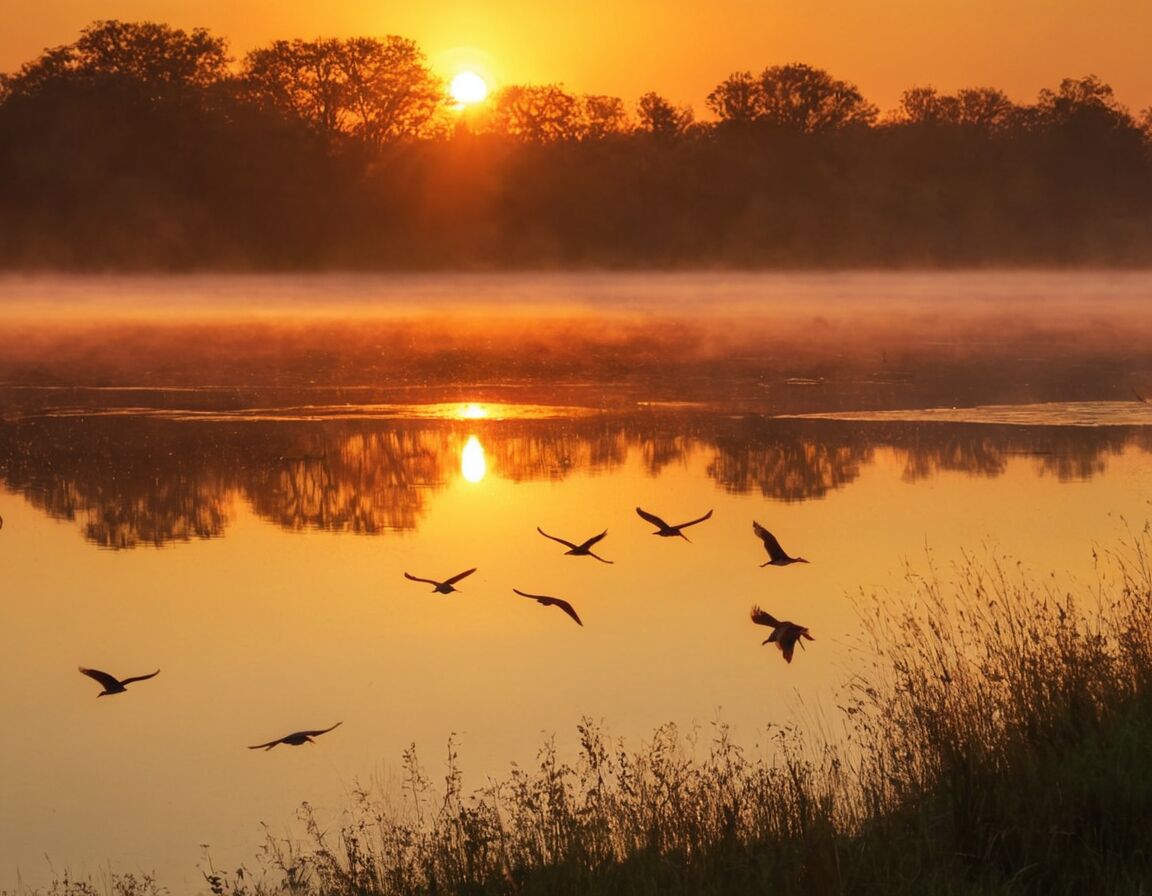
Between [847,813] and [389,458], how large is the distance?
11690mm

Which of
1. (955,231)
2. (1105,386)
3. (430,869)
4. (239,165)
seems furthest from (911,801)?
(955,231)

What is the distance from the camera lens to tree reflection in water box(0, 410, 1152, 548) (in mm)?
15156

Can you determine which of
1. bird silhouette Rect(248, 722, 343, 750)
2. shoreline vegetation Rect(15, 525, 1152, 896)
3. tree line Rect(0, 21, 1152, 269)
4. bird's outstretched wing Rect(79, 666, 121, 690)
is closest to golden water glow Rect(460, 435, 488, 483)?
bird silhouette Rect(248, 722, 343, 750)

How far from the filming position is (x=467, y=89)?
3051 inches

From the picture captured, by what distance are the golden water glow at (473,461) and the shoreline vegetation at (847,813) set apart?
8521mm

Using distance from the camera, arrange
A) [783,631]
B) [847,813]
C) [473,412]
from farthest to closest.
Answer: [473,412] → [783,631] → [847,813]

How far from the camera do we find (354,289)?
6788 cm

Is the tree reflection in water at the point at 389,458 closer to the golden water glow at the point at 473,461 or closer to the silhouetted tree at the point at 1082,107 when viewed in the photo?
the golden water glow at the point at 473,461

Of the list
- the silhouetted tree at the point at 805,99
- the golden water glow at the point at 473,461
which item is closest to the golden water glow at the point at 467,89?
the silhouetted tree at the point at 805,99

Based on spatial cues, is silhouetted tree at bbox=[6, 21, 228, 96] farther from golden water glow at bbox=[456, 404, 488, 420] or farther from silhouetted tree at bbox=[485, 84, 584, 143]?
golden water glow at bbox=[456, 404, 488, 420]

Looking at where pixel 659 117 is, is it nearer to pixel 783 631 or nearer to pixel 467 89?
pixel 467 89

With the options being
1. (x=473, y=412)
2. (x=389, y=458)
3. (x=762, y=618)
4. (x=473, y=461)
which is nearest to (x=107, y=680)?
(x=762, y=618)

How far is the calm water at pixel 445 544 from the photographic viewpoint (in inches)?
341

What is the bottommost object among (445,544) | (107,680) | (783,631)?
(445,544)
